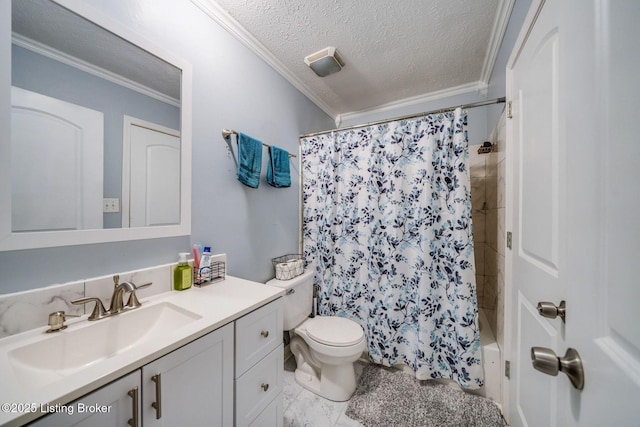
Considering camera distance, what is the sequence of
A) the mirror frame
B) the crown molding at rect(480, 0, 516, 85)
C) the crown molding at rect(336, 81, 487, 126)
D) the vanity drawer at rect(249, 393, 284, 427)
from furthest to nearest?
1. the crown molding at rect(336, 81, 487, 126)
2. the crown molding at rect(480, 0, 516, 85)
3. the vanity drawer at rect(249, 393, 284, 427)
4. the mirror frame

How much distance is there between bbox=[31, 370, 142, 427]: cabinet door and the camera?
44cm

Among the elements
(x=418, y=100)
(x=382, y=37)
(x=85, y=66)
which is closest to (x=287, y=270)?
(x=85, y=66)

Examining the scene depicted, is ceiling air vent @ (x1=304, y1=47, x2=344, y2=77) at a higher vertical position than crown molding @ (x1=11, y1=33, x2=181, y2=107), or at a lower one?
higher

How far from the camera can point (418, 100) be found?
2.18m

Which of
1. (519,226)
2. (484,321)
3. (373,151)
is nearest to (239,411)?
(519,226)

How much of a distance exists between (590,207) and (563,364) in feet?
1.09

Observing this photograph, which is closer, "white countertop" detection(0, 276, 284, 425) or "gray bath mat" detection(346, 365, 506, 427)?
"white countertop" detection(0, 276, 284, 425)

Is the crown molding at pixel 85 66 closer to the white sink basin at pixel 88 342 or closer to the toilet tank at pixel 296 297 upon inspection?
the white sink basin at pixel 88 342

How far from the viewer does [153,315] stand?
89 centimetres

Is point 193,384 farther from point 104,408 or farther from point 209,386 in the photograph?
point 104,408

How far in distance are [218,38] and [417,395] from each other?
8.38 ft

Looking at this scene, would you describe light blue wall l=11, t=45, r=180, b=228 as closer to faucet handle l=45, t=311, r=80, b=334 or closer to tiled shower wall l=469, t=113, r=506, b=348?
faucet handle l=45, t=311, r=80, b=334

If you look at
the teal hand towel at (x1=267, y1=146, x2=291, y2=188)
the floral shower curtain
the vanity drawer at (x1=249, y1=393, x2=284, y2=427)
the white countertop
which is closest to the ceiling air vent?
the floral shower curtain

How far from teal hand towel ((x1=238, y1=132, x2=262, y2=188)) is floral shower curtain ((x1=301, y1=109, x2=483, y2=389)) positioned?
61 centimetres
